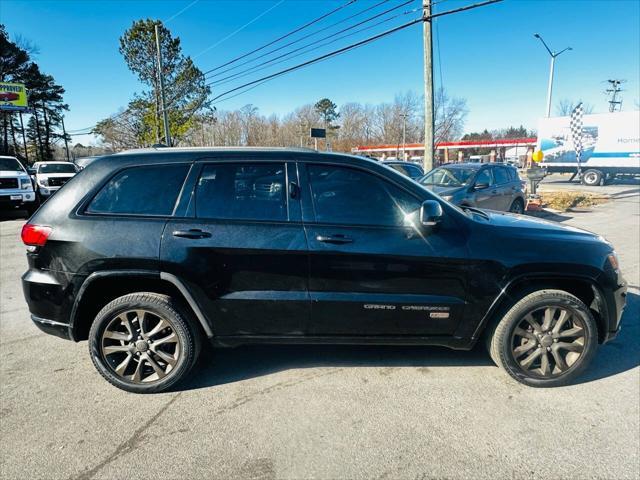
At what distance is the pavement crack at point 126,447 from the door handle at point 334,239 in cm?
163

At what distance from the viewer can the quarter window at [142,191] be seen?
2734 millimetres

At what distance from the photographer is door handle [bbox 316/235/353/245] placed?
2639mm

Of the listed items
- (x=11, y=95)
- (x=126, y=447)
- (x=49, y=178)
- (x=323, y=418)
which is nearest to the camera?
(x=126, y=447)

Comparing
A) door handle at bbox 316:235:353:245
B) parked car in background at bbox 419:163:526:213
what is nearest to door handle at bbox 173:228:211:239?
door handle at bbox 316:235:353:245

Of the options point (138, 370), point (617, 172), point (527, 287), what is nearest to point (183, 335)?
point (138, 370)

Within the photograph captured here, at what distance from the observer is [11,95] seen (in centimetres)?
3228

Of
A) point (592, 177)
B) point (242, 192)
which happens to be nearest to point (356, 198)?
point (242, 192)

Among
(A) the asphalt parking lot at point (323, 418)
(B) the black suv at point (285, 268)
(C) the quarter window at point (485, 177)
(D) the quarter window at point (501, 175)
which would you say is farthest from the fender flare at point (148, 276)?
(D) the quarter window at point (501, 175)

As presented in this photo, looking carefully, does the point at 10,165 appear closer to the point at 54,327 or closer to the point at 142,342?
the point at 54,327

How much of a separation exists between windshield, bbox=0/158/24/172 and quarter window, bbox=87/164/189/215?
12.6m

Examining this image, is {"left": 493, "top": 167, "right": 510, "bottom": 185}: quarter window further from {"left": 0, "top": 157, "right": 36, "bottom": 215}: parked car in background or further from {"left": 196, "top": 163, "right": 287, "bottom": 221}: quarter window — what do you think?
{"left": 0, "top": 157, "right": 36, "bottom": 215}: parked car in background

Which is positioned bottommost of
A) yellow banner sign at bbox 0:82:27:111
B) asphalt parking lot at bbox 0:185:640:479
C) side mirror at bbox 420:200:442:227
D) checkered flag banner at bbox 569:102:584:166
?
asphalt parking lot at bbox 0:185:640:479

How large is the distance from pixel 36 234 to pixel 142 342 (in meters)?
1.11

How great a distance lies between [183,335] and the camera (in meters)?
2.75
